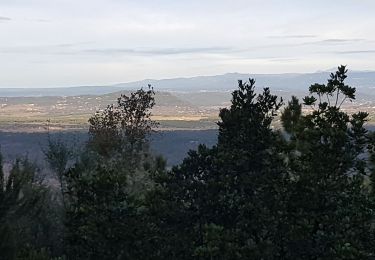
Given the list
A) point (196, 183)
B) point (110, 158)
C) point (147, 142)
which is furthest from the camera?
point (147, 142)

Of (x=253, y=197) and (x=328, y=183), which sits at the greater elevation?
(x=328, y=183)

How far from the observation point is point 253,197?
15.4 metres

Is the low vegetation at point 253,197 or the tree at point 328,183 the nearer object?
the tree at point 328,183

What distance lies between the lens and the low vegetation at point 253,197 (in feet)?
47.6

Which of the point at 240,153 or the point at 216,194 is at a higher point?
the point at 240,153

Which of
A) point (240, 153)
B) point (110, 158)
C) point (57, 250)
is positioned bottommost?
point (57, 250)

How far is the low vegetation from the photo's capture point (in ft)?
47.6

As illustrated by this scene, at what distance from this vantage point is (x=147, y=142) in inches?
1507

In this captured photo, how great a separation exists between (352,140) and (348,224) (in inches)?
90.7

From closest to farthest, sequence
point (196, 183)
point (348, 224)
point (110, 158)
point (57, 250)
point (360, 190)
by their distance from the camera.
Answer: point (348, 224) → point (360, 190) → point (196, 183) → point (57, 250) → point (110, 158)

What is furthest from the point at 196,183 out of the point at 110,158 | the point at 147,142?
the point at 147,142

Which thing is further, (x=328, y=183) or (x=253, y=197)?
(x=253, y=197)

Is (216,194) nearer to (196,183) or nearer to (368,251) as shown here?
(196,183)

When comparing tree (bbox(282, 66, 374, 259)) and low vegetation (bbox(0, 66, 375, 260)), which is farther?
low vegetation (bbox(0, 66, 375, 260))
